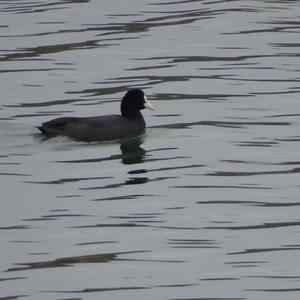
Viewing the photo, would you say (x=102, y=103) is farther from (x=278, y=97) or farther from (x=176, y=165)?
(x=176, y=165)

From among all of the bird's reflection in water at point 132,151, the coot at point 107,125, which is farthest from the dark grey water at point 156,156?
the coot at point 107,125

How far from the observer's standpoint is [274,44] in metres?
26.6

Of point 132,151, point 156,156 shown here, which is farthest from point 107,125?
point 156,156

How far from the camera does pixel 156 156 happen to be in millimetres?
18969

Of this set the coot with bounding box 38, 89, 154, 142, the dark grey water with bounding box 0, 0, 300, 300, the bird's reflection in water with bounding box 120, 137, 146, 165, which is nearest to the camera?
the dark grey water with bounding box 0, 0, 300, 300

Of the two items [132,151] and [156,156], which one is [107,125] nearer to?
[132,151]

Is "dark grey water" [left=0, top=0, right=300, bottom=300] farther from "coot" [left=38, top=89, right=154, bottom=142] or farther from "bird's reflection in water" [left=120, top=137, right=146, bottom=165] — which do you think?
"coot" [left=38, top=89, right=154, bottom=142]

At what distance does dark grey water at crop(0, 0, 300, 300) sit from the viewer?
44.4ft

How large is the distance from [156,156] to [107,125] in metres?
1.35

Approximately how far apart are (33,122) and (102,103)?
1780mm

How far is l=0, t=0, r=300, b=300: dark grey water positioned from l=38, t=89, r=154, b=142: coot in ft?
0.51

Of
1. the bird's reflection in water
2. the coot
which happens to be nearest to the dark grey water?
the bird's reflection in water

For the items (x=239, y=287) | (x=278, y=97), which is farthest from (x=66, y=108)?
(x=239, y=287)

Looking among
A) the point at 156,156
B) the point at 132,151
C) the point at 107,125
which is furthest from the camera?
the point at 107,125
